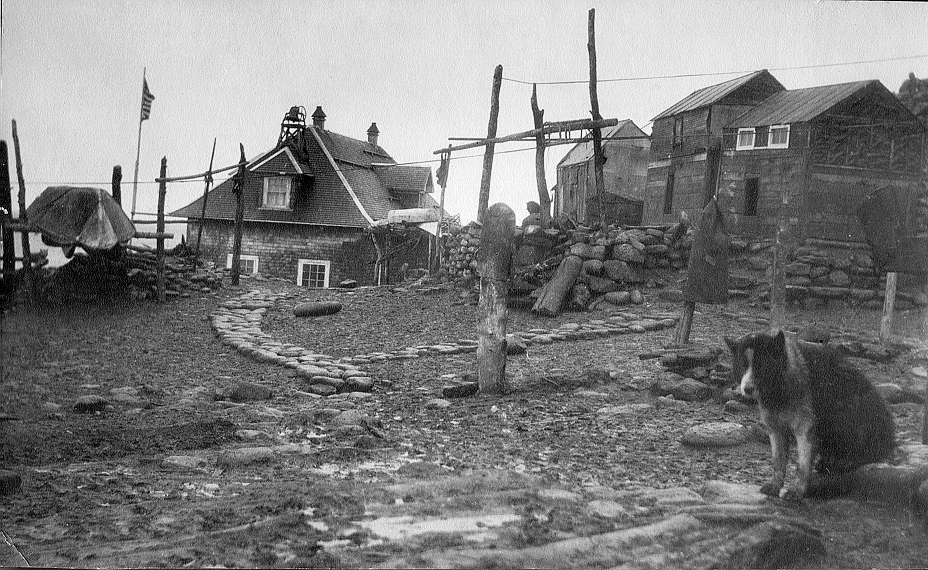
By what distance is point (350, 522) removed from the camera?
2012 mm

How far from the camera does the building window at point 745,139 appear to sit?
7.84 ft

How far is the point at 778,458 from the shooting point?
6.51ft

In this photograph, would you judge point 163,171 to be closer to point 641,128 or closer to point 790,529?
point 641,128

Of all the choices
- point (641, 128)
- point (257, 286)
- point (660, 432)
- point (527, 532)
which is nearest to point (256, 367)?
point (257, 286)

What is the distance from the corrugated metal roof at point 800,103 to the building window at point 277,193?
75.9 inches

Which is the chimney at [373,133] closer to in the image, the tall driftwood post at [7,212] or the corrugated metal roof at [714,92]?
the corrugated metal roof at [714,92]

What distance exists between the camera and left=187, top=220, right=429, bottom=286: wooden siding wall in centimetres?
286

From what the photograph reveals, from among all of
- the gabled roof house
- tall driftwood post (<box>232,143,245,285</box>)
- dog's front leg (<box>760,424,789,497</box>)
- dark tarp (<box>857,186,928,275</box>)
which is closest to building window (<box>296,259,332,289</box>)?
the gabled roof house

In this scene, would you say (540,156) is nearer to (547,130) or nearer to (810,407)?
(547,130)

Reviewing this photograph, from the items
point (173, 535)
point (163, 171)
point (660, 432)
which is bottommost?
point (173, 535)

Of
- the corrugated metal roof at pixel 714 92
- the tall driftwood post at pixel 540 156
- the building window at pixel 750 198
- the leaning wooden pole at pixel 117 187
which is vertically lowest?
the leaning wooden pole at pixel 117 187

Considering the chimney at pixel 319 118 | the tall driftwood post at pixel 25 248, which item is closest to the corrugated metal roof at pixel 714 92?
the chimney at pixel 319 118

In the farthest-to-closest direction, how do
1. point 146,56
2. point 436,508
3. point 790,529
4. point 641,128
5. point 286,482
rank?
point 146,56, point 641,128, point 286,482, point 436,508, point 790,529

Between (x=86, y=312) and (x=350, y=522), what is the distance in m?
1.54
